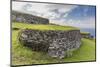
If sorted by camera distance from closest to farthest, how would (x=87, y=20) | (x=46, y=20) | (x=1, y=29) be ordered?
(x=1, y=29)
(x=46, y=20)
(x=87, y=20)

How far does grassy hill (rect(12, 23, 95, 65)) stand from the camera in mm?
2404

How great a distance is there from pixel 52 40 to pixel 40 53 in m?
0.22

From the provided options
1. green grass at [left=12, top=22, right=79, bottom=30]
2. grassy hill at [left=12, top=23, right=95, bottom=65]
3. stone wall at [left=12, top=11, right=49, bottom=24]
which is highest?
stone wall at [left=12, top=11, right=49, bottom=24]

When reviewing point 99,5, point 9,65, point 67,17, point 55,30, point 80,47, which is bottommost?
point 9,65

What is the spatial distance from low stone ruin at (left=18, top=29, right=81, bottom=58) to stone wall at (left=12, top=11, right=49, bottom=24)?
4.3 inches

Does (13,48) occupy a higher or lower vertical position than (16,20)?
lower

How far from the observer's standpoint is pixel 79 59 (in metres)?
2.71

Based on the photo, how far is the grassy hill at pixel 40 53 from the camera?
2.40 meters

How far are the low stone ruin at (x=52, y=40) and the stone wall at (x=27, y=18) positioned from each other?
0.11m

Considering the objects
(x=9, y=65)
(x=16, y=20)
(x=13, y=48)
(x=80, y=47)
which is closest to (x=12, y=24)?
(x=16, y=20)

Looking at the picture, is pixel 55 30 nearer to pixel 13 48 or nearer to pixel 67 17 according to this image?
pixel 67 17

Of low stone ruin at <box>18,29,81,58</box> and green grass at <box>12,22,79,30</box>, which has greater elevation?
green grass at <box>12,22,79,30</box>

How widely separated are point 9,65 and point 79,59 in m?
0.90

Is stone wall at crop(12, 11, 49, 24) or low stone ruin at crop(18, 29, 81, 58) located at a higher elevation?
stone wall at crop(12, 11, 49, 24)
